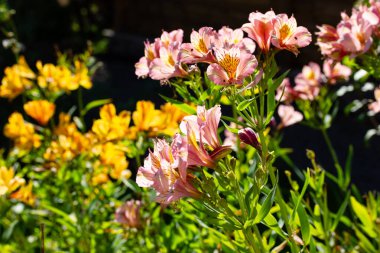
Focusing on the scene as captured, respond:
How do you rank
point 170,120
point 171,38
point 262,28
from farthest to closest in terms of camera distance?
point 170,120
point 171,38
point 262,28

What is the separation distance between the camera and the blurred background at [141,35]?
15.5 feet

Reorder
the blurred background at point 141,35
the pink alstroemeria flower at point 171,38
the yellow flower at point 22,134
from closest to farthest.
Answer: the pink alstroemeria flower at point 171,38 < the yellow flower at point 22,134 < the blurred background at point 141,35

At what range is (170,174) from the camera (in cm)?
109

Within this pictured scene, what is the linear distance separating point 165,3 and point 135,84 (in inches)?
68.1

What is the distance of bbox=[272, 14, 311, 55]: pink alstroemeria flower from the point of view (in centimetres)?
122

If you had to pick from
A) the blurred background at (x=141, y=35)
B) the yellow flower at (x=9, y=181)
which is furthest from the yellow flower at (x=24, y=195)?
the blurred background at (x=141, y=35)

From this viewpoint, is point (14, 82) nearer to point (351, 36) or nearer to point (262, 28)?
point (351, 36)

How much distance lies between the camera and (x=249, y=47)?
4.35 feet

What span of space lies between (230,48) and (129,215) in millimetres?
825

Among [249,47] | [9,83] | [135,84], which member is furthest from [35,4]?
[249,47]

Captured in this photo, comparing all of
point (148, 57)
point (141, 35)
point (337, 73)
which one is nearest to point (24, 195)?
point (148, 57)

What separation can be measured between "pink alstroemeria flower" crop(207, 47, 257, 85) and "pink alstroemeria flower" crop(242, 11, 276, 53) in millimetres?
56

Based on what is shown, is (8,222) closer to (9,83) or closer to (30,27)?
(9,83)

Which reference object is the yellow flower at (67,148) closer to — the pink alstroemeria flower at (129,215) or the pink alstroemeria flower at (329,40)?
the pink alstroemeria flower at (129,215)
